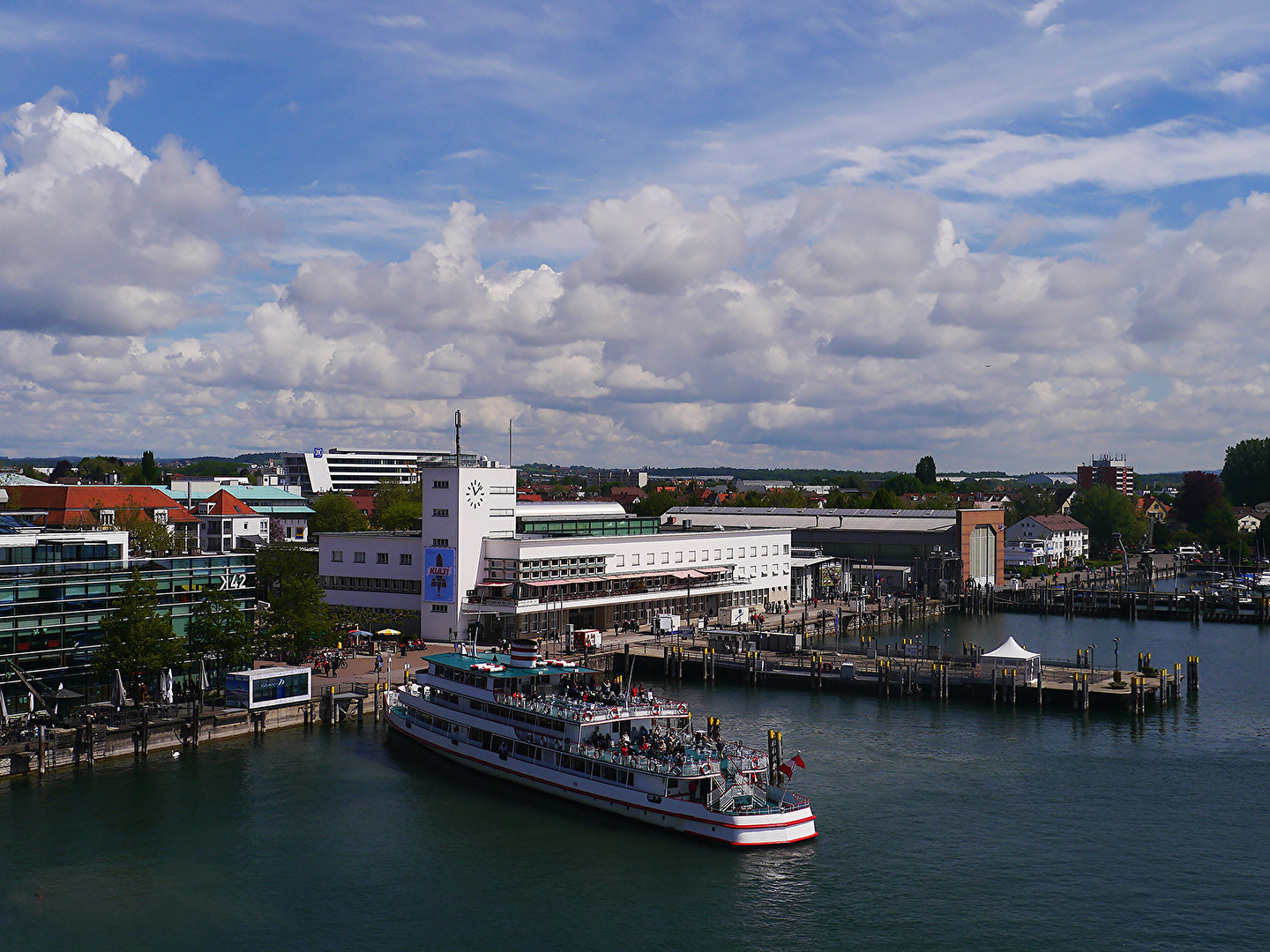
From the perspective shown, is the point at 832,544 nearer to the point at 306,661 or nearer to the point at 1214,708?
the point at 1214,708

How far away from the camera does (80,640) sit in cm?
5416

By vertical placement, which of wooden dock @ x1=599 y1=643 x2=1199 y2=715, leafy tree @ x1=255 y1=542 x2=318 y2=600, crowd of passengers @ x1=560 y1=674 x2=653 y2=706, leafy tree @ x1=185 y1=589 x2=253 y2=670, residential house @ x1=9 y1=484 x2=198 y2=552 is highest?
residential house @ x1=9 y1=484 x2=198 y2=552

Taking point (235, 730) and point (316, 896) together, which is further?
point (235, 730)

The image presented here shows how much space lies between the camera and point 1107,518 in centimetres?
18625

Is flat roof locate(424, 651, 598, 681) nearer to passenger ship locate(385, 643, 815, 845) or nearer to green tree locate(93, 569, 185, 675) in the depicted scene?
passenger ship locate(385, 643, 815, 845)

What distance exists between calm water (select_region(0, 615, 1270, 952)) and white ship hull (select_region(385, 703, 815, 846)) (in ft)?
2.04

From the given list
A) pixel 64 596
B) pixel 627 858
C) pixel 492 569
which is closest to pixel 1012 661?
pixel 492 569

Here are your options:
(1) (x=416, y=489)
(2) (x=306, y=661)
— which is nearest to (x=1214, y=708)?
(2) (x=306, y=661)

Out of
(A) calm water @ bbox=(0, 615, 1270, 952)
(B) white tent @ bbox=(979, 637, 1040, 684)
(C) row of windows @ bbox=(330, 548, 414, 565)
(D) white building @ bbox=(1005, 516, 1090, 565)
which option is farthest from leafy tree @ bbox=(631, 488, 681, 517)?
(A) calm water @ bbox=(0, 615, 1270, 952)

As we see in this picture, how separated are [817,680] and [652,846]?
3126cm

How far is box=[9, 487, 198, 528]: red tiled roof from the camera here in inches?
4385

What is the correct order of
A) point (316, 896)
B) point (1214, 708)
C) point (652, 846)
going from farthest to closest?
1. point (1214, 708)
2. point (652, 846)
3. point (316, 896)

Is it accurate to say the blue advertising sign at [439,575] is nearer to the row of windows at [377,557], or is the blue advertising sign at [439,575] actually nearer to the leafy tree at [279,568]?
the row of windows at [377,557]

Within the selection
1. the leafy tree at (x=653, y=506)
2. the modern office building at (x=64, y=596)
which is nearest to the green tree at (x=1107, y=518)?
the leafy tree at (x=653, y=506)
